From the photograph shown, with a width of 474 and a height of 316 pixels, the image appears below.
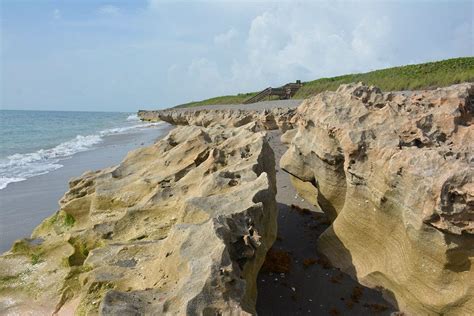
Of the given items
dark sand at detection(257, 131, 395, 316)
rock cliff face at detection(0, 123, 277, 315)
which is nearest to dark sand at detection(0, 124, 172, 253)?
rock cliff face at detection(0, 123, 277, 315)

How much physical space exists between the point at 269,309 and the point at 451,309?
242cm

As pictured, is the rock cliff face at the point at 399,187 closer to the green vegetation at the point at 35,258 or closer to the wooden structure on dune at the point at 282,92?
the green vegetation at the point at 35,258

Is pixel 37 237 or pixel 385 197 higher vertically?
pixel 385 197

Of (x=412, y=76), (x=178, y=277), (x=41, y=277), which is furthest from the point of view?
(x=412, y=76)

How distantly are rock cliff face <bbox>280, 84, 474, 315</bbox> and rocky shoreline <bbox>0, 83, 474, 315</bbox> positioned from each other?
2 cm

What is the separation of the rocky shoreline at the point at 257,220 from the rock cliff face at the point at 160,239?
2cm

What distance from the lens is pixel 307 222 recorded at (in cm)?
943

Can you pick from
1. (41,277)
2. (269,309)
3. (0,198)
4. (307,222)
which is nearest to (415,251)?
(269,309)

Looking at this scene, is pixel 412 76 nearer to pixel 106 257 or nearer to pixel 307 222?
pixel 307 222

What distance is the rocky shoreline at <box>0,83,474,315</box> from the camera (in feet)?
15.4

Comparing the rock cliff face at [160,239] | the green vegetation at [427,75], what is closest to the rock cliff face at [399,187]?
the rock cliff face at [160,239]

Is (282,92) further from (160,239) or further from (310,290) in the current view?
(160,239)

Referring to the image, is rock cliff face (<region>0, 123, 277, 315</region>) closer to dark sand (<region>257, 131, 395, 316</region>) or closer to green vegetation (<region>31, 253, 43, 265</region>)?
green vegetation (<region>31, 253, 43, 265</region>)

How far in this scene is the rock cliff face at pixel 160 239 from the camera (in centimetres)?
419
